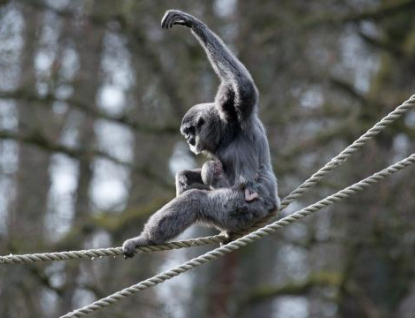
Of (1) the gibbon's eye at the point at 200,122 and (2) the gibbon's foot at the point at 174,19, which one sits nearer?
(2) the gibbon's foot at the point at 174,19

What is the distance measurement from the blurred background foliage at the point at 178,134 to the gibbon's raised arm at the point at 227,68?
22.6 ft

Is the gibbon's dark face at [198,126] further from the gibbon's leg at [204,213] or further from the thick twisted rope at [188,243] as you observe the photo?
the thick twisted rope at [188,243]

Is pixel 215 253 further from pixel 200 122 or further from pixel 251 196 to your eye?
pixel 200 122

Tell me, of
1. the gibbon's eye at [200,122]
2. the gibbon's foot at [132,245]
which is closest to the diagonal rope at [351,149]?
the gibbon's foot at [132,245]

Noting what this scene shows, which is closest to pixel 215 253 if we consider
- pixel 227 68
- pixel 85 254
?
pixel 85 254

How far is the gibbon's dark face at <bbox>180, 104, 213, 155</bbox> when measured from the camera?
974 cm

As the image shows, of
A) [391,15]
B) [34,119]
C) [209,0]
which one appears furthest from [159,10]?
[391,15]

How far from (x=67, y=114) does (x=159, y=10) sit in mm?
5653

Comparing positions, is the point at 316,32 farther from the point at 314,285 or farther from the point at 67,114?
the point at 67,114

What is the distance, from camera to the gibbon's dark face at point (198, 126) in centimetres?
974

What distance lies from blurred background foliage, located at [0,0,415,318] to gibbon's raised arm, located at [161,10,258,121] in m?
6.90

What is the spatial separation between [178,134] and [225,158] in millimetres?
7487

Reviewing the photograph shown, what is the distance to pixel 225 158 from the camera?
962cm

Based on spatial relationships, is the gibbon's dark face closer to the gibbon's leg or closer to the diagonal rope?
the gibbon's leg
